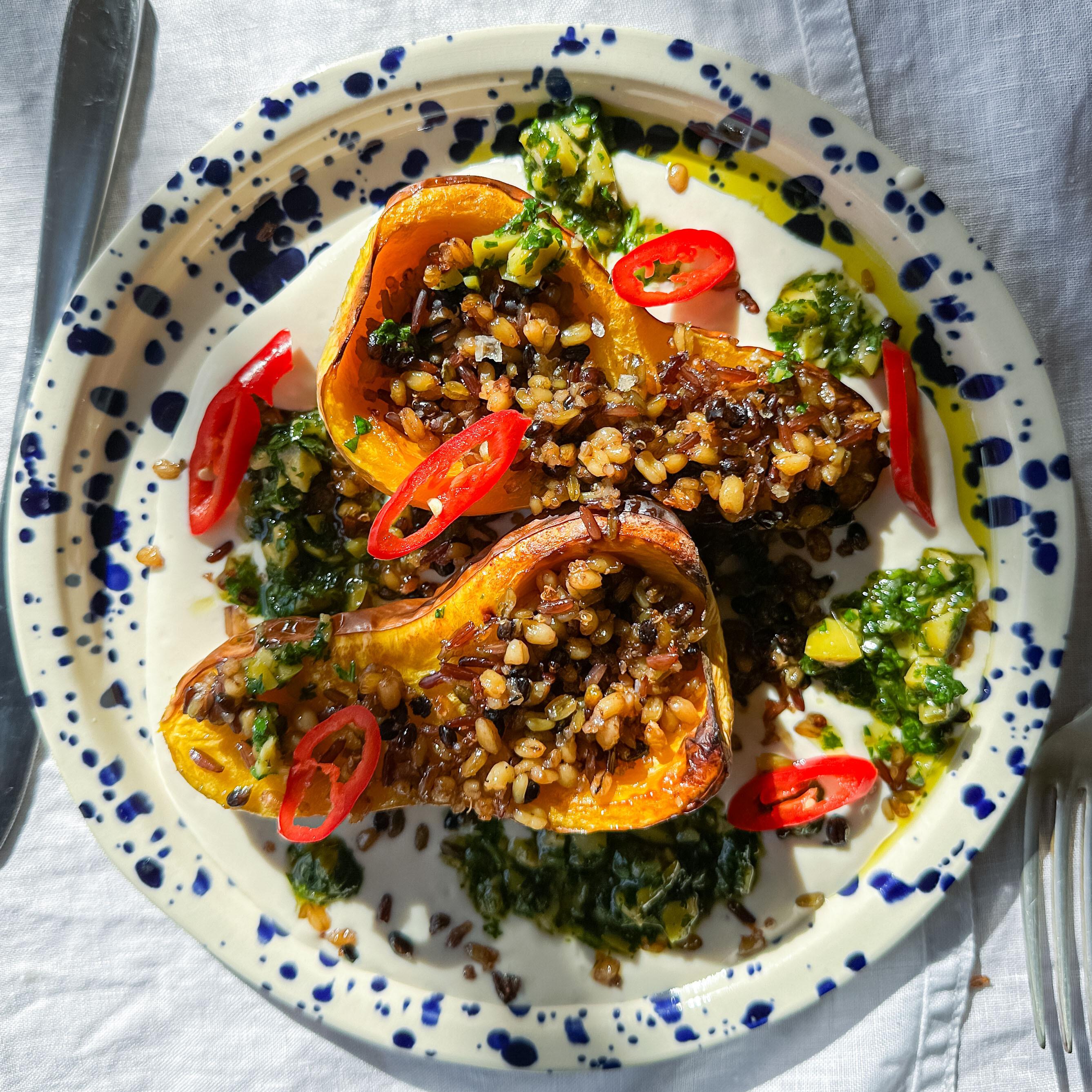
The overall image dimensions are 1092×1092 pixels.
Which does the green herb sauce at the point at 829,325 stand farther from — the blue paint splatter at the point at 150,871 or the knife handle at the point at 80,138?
the blue paint splatter at the point at 150,871

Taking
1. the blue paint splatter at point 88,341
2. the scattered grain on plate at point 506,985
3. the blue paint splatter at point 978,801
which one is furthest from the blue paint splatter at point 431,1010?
the blue paint splatter at point 88,341

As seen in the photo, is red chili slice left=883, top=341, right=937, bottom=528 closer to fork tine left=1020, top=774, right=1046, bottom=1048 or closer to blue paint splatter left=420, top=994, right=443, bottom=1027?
fork tine left=1020, top=774, right=1046, bottom=1048

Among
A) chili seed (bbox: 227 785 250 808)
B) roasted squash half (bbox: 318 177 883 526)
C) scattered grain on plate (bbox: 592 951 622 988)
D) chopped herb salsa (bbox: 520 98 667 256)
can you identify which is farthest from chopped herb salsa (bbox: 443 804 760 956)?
chopped herb salsa (bbox: 520 98 667 256)

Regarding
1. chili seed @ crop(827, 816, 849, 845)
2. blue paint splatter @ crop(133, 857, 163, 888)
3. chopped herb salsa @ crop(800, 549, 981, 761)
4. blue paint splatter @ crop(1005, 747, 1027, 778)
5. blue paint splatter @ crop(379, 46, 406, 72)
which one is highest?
blue paint splatter @ crop(379, 46, 406, 72)

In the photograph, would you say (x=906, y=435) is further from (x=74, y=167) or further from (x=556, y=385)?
(x=74, y=167)

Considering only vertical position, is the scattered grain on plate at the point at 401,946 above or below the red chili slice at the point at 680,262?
below
